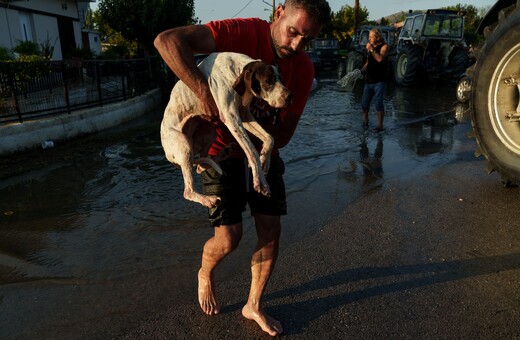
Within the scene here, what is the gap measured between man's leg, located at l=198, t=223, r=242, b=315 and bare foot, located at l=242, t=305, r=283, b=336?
10.0 inches

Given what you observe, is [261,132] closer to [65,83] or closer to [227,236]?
[227,236]

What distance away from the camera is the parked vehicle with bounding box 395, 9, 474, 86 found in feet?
44.4

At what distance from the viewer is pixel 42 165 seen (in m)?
6.10

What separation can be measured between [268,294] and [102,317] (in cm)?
113

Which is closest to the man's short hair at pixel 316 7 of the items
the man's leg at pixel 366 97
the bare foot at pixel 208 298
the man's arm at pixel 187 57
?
the man's arm at pixel 187 57

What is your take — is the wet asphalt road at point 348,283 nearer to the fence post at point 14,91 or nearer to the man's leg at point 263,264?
the man's leg at point 263,264

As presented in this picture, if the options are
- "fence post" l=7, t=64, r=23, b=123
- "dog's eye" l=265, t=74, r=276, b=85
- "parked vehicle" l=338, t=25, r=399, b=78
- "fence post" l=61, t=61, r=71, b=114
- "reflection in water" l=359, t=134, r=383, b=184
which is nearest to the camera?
"dog's eye" l=265, t=74, r=276, b=85

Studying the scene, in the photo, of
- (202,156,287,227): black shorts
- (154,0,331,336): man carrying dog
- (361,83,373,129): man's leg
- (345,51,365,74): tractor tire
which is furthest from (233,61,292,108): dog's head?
(345,51,365,74): tractor tire

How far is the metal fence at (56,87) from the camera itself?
6984 millimetres

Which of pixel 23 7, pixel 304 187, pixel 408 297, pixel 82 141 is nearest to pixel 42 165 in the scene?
pixel 82 141

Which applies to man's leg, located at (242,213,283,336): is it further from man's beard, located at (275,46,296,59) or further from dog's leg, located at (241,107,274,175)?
man's beard, located at (275,46,296,59)

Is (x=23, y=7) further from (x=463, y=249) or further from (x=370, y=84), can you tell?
(x=463, y=249)

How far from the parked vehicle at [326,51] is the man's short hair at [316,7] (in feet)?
77.3

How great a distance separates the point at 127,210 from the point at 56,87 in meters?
4.59
